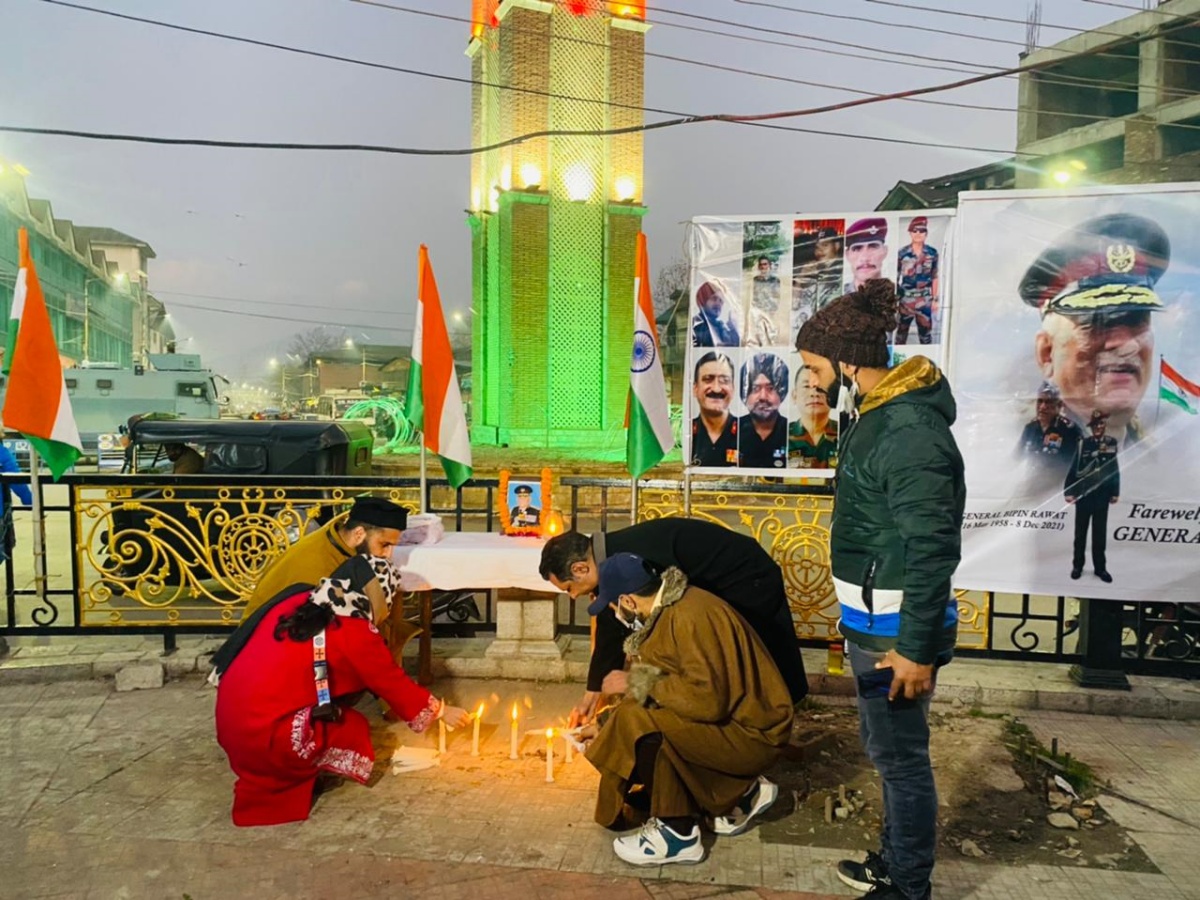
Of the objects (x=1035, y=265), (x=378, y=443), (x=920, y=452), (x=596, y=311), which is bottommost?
(x=378, y=443)

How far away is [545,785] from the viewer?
3986 mm

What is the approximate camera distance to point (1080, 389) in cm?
477

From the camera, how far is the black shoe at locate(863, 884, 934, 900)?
282 centimetres

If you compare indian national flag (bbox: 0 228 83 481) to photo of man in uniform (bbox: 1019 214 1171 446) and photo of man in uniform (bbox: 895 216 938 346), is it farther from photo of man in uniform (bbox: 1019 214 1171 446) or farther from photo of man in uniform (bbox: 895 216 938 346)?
photo of man in uniform (bbox: 1019 214 1171 446)

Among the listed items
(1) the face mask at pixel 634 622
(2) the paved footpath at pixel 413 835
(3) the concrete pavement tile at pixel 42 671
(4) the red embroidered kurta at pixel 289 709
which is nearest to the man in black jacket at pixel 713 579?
(1) the face mask at pixel 634 622

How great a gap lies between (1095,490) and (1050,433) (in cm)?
42

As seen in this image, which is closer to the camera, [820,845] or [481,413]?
[820,845]

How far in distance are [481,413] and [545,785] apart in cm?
2670

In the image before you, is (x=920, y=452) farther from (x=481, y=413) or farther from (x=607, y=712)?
Answer: (x=481, y=413)

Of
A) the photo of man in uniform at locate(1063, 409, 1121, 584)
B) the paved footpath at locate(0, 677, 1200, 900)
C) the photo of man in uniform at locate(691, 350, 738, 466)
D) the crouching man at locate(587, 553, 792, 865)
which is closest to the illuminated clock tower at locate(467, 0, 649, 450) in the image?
the photo of man in uniform at locate(691, 350, 738, 466)

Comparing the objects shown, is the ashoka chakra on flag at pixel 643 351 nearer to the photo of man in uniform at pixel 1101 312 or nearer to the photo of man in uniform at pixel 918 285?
the photo of man in uniform at pixel 918 285

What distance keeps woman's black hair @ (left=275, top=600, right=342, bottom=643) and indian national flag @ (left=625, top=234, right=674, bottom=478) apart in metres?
2.51

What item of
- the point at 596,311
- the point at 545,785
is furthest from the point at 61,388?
the point at 596,311

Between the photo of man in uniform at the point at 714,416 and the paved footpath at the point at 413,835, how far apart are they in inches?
84.9
